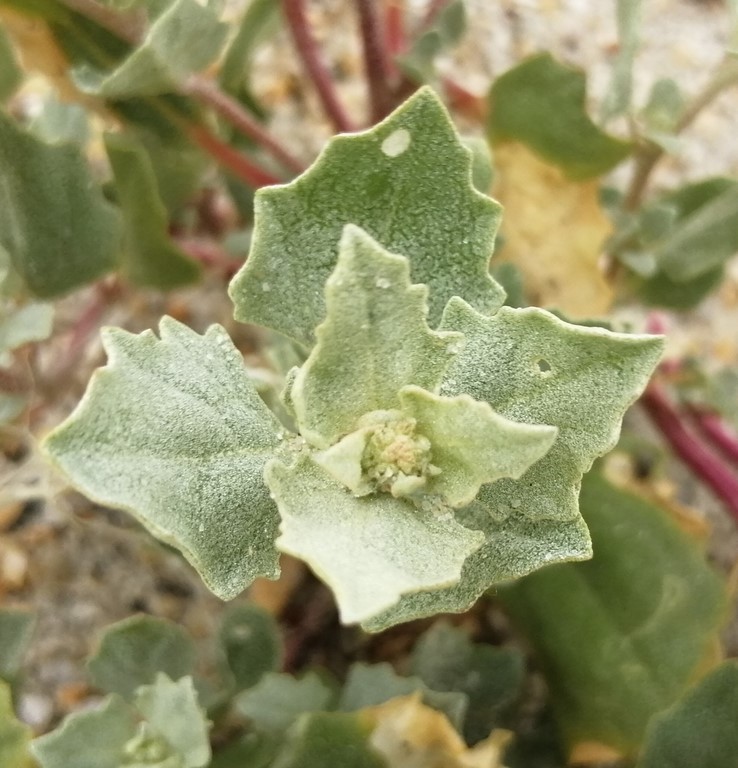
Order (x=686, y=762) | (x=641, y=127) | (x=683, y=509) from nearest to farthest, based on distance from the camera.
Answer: (x=686, y=762) → (x=641, y=127) → (x=683, y=509)

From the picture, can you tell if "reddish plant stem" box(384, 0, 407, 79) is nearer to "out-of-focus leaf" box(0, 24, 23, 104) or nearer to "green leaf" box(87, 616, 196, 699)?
"out-of-focus leaf" box(0, 24, 23, 104)

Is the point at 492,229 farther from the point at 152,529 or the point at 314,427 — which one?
the point at 152,529

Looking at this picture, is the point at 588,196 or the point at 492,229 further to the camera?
the point at 588,196

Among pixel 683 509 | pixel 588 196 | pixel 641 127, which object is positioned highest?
pixel 641 127

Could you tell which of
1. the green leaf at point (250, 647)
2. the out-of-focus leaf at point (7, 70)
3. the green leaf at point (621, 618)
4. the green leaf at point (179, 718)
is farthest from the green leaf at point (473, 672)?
the out-of-focus leaf at point (7, 70)

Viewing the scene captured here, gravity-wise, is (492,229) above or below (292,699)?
above

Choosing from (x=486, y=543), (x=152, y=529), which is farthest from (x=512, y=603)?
(x=152, y=529)

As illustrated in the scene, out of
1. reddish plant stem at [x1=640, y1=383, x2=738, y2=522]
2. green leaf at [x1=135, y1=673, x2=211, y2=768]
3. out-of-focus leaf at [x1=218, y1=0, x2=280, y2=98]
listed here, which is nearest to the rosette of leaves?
Result: green leaf at [x1=135, y1=673, x2=211, y2=768]

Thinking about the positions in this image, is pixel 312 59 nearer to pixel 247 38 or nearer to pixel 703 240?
pixel 247 38
